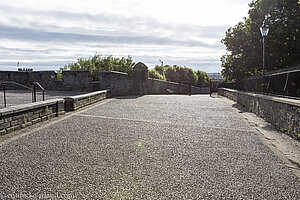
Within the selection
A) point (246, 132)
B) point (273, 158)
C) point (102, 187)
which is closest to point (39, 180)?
point (102, 187)

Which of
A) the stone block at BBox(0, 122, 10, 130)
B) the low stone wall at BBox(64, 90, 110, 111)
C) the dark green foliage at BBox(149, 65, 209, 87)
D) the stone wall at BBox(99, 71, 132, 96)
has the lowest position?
the stone block at BBox(0, 122, 10, 130)

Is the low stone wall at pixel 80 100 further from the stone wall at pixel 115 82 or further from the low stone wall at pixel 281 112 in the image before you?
the low stone wall at pixel 281 112

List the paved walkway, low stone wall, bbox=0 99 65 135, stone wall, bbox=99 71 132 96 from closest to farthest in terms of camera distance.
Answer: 1. the paved walkway
2. low stone wall, bbox=0 99 65 135
3. stone wall, bbox=99 71 132 96

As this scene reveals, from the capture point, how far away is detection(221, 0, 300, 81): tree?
17453mm

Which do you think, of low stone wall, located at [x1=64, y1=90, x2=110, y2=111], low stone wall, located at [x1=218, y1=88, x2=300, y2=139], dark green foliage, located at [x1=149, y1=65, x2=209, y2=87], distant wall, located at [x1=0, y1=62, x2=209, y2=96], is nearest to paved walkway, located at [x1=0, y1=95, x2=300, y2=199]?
low stone wall, located at [x1=218, y1=88, x2=300, y2=139]

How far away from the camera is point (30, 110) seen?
21.9 ft

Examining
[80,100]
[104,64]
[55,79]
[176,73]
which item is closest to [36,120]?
[80,100]

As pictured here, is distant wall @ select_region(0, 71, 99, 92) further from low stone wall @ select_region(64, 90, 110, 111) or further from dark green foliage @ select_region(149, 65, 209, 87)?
dark green foliage @ select_region(149, 65, 209, 87)

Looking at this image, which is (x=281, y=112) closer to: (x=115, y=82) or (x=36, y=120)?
(x=36, y=120)

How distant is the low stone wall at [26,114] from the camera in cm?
564

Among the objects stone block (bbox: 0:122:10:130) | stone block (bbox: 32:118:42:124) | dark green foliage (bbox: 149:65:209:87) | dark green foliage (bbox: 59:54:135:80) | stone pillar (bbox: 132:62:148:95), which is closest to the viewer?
stone block (bbox: 0:122:10:130)

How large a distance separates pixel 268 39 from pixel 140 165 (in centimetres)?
1757

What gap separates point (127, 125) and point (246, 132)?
10.5ft

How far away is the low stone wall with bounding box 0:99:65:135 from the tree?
15.6 m
